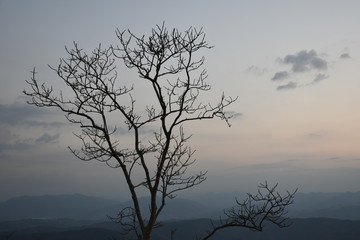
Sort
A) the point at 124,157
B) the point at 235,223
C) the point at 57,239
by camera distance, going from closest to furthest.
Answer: the point at 235,223, the point at 124,157, the point at 57,239

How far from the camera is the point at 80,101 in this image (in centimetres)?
691

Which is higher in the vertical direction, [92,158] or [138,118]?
[138,118]

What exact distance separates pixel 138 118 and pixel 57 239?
201 m

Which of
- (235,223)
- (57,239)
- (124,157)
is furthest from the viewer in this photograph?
(57,239)

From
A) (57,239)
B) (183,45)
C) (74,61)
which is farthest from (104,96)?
(57,239)

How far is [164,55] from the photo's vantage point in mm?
6746

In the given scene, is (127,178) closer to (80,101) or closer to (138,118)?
(138,118)

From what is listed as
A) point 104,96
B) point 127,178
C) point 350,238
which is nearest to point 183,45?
point 104,96

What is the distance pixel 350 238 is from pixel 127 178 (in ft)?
726

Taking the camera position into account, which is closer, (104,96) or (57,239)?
(104,96)

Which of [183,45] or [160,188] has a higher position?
[183,45]

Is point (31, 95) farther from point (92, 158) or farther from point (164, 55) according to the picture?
point (164, 55)

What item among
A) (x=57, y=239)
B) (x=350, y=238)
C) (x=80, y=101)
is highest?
(x=80, y=101)

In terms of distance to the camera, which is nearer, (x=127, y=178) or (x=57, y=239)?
(x=127, y=178)
